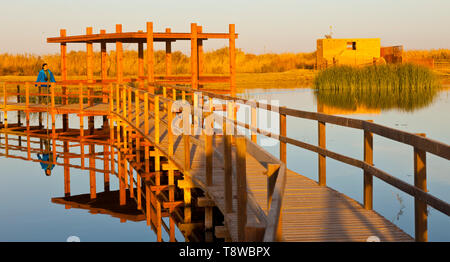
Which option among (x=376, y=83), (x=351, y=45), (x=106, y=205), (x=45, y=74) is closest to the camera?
(x=106, y=205)

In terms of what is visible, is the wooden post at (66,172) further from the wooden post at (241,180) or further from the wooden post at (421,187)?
the wooden post at (421,187)

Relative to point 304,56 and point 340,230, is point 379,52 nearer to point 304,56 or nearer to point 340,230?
point 304,56

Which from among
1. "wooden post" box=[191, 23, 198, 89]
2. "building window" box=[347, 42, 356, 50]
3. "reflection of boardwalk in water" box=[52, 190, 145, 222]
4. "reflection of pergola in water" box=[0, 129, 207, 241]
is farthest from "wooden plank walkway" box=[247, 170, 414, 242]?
"building window" box=[347, 42, 356, 50]

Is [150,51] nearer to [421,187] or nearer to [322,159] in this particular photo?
[322,159]

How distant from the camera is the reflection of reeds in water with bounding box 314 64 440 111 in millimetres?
29203

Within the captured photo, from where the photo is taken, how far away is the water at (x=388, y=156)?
9953 millimetres

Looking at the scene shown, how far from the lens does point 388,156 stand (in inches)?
593

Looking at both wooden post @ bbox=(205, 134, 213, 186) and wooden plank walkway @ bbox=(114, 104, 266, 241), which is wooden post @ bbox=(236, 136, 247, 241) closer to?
wooden plank walkway @ bbox=(114, 104, 266, 241)

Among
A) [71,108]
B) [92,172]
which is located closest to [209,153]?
[92,172]

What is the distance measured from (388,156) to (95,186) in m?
6.66

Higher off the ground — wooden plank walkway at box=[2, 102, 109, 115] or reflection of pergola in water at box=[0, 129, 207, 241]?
wooden plank walkway at box=[2, 102, 109, 115]

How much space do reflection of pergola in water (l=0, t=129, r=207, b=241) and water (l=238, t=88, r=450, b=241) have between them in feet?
9.39

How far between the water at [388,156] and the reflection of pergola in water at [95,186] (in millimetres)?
2862
